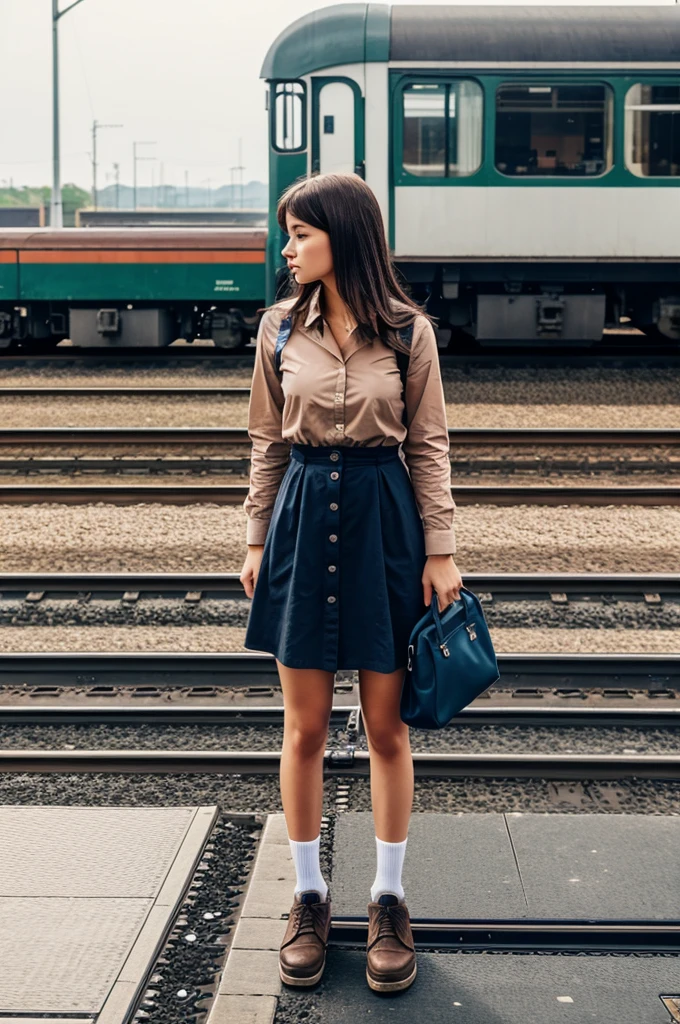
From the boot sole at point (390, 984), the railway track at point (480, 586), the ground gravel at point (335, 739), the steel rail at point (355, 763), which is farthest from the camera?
the railway track at point (480, 586)

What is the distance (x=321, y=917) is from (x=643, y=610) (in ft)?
11.3

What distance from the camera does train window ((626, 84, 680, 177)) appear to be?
11953 mm

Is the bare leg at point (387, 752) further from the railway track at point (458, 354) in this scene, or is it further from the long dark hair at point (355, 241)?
the railway track at point (458, 354)

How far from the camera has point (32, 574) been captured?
6359 millimetres

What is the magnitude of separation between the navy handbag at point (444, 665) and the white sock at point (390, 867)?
0.36 metres

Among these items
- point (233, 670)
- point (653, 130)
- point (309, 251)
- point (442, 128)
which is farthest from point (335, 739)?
point (653, 130)

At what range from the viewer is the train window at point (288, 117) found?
12.5 m

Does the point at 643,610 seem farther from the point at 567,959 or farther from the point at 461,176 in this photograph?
the point at 461,176

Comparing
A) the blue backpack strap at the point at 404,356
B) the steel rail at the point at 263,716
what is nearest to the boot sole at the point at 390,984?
the blue backpack strap at the point at 404,356

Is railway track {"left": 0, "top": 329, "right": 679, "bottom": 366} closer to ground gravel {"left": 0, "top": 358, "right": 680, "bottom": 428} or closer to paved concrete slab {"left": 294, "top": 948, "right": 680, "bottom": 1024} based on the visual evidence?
ground gravel {"left": 0, "top": 358, "right": 680, "bottom": 428}

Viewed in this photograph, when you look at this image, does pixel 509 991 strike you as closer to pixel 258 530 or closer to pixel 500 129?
pixel 258 530

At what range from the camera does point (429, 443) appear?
280 centimetres

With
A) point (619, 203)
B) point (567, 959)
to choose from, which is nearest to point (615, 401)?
point (619, 203)

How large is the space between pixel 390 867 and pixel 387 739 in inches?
12.9
